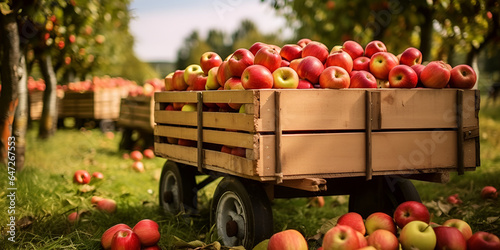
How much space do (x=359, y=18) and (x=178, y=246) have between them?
570 cm

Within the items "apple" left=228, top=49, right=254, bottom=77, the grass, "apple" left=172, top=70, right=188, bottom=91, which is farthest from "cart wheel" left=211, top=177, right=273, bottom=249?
"apple" left=172, top=70, right=188, bottom=91

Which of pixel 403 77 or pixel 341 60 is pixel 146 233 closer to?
pixel 341 60

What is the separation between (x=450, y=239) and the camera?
106 inches

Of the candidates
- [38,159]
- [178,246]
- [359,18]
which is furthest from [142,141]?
[178,246]

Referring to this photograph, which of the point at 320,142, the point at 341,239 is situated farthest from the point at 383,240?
the point at 320,142

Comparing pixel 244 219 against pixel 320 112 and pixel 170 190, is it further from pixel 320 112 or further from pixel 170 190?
pixel 170 190

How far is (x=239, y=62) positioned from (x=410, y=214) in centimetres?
150

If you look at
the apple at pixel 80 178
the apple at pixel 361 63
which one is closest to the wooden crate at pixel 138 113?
the apple at pixel 80 178

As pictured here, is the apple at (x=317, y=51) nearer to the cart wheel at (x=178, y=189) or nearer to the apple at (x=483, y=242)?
the cart wheel at (x=178, y=189)

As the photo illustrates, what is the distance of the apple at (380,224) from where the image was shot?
9.87 ft

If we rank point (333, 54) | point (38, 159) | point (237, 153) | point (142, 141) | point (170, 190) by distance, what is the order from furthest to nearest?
point (142, 141), point (38, 159), point (170, 190), point (333, 54), point (237, 153)

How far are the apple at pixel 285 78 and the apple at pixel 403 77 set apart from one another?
656 mm

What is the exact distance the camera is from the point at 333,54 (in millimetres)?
3695

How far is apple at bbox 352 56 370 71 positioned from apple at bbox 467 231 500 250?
1513mm
